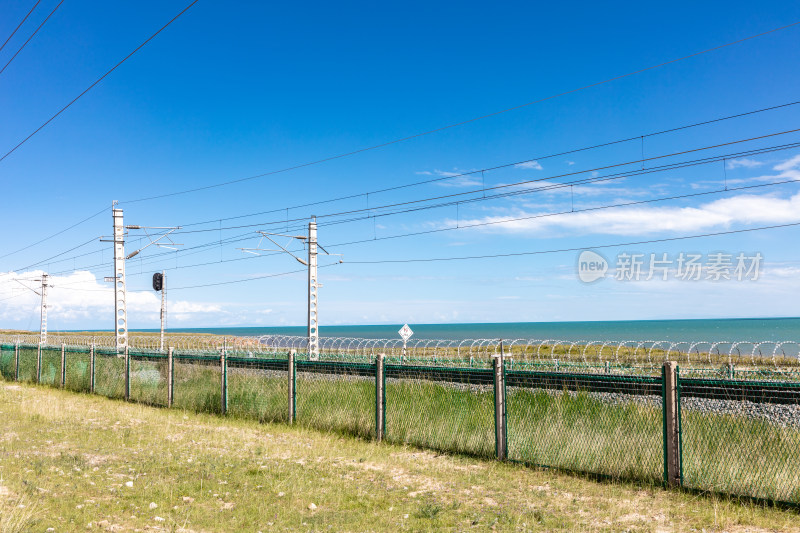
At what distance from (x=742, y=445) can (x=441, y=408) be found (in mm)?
4811

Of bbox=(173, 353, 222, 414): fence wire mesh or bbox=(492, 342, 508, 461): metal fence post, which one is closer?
bbox=(492, 342, 508, 461): metal fence post

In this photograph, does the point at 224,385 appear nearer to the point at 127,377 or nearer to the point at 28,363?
the point at 127,377

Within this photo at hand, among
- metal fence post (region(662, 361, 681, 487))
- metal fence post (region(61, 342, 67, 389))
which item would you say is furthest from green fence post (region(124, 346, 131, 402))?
metal fence post (region(662, 361, 681, 487))

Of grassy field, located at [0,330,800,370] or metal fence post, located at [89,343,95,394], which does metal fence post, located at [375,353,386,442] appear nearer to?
grassy field, located at [0,330,800,370]

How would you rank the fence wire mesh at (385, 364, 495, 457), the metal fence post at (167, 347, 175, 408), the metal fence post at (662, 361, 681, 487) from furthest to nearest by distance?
the metal fence post at (167, 347, 175, 408)
the fence wire mesh at (385, 364, 495, 457)
the metal fence post at (662, 361, 681, 487)

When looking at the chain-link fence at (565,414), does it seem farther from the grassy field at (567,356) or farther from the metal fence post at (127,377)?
the metal fence post at (127,377)

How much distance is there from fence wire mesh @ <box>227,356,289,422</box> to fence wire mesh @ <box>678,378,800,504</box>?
8680 mm

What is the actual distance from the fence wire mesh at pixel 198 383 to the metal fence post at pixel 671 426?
36.1ft

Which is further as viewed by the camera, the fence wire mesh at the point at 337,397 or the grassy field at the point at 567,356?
the grassy field at the point at 567,356

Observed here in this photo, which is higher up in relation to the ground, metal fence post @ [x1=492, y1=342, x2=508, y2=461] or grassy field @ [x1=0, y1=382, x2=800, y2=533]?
metal fence post @ [x1=492, y1=342, x2=508, y2=461]

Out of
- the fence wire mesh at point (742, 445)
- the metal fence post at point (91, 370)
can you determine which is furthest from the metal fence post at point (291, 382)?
the metal fence post at point (91, 370)

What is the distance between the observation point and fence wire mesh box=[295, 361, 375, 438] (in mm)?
12414

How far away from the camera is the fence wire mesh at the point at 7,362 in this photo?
27578mm

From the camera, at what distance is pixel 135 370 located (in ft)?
63.9
